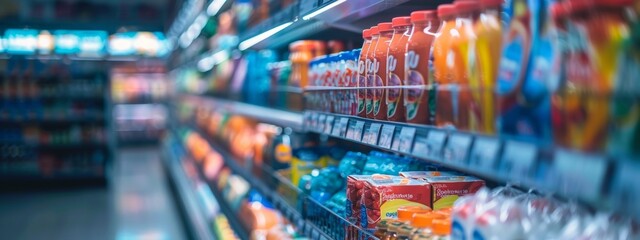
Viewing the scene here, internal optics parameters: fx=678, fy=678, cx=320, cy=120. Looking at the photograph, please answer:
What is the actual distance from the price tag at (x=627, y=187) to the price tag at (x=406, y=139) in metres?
0.57

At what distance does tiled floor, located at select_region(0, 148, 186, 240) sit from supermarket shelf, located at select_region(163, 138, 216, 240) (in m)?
0.30

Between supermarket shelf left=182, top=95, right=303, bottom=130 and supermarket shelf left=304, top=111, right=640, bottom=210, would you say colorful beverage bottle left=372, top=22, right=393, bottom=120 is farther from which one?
supermarket shelf left=182, top=95, right=303, bottom=130

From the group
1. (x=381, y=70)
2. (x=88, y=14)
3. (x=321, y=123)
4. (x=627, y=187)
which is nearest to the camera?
(x=627, y=187)

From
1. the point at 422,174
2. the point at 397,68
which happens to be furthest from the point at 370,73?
the point at 422,174

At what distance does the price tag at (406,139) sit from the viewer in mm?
1274

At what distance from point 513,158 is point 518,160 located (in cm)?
1

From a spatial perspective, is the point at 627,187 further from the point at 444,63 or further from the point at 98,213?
the point at 98,213

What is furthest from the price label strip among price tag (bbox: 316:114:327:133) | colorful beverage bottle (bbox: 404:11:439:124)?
Result: colorful beverage bottle (bbox: 404:11:439:124)

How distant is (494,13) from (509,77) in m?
0.19

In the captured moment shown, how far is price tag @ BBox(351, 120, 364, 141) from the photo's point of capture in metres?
1.63

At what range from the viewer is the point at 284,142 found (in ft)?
8.91

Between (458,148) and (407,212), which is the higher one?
(458,148)

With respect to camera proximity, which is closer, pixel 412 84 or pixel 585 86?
pixel 585 86

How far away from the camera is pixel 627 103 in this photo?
717 millimetres
